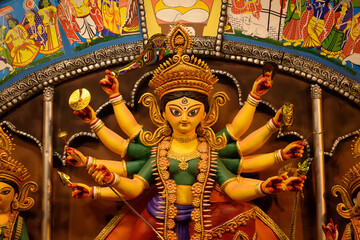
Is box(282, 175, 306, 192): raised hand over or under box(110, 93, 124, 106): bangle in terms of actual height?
under

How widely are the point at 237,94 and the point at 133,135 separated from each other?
670 millimetres

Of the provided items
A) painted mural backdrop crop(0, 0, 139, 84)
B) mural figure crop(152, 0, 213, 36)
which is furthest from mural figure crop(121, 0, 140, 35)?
mural figure crop(152, 0, 213, 36)

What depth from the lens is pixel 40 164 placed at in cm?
405

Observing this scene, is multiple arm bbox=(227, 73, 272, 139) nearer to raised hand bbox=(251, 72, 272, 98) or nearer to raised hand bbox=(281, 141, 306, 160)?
raised hand bbox=(251, 72, 272, 98)

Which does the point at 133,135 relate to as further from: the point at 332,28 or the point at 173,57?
the point at 332,28

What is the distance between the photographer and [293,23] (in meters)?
4.08

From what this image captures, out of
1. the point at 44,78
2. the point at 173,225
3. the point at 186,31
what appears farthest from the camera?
the point at 44,78

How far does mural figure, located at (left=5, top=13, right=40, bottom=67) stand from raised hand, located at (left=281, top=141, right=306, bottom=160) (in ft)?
5.12

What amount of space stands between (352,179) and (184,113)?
940mm

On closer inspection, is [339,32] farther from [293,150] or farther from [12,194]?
[12,194]

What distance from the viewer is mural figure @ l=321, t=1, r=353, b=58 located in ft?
13.3

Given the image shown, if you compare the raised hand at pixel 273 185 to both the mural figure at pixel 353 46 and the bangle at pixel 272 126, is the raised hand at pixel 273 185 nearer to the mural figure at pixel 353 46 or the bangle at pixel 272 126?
the bangle at pixel 272 126

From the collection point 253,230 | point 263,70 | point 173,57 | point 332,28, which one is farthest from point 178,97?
point 332,28

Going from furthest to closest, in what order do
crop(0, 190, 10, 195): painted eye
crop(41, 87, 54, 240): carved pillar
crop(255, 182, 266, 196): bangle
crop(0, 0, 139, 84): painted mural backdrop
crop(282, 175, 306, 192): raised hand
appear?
crop(0, 0, 139, 84): painted mural backdrop < crop(41, 87, 54, 240): carved pillar < crop(0, 190, 10, 195): painted eye < crop(255, 182, 266, 196): bangle < crop(282, 175, 306, 192): raised hand
